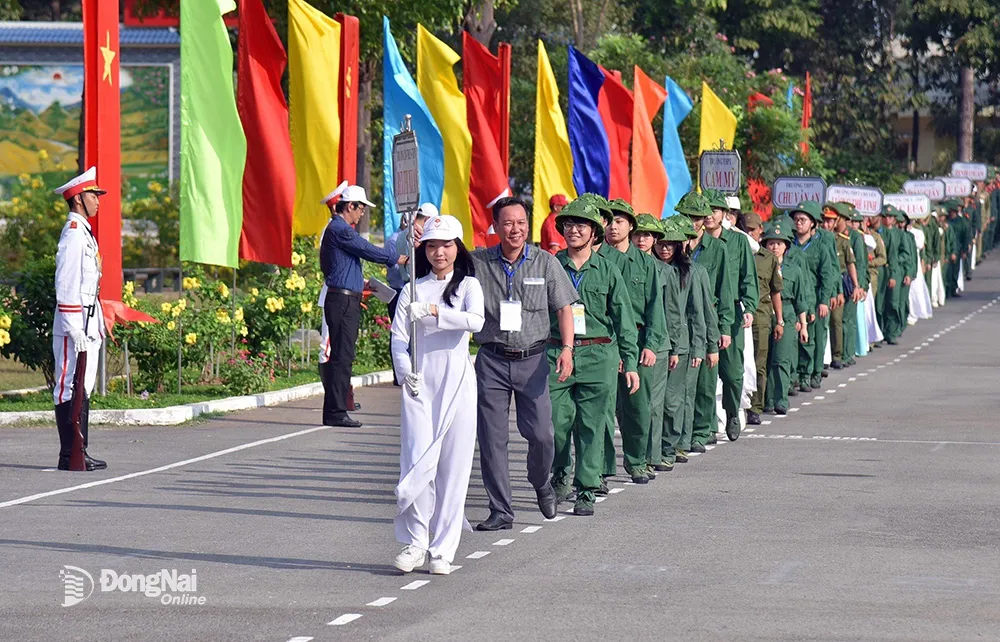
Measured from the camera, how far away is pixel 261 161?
1833cm

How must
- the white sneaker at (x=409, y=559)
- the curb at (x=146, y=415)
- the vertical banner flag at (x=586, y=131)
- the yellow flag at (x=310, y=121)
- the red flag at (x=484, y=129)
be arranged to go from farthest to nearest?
the vertical banner flag at (x=586, y=131) < the red flag at (x=484, y=129) < the yellow flag at (x=310, y=121) < the curb at (x=146, y=415) < the white sneaker at (x=409, y=559)

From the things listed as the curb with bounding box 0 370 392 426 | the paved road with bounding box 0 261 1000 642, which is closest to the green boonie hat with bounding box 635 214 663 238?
the paved road with bounding box 0 261 1000 642

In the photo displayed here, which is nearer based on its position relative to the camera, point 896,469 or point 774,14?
point 896,469

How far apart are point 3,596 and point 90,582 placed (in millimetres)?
515

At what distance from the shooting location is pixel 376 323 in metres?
23.1

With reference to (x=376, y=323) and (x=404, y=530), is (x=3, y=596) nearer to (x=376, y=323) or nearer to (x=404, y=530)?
(x=404, y=530)

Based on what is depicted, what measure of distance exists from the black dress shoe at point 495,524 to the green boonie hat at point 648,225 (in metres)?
3.21

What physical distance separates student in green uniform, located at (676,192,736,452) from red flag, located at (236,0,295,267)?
4.28 m

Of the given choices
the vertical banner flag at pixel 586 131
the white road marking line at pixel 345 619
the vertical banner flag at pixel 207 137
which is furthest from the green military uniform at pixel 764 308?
the white road marking line at pixel 345 619

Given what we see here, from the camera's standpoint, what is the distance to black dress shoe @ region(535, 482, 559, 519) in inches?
456

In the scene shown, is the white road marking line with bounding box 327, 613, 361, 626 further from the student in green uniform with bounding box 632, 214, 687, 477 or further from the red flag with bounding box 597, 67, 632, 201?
the red flag with bounding box 597, 67, 632, 201

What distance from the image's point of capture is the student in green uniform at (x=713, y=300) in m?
15.5

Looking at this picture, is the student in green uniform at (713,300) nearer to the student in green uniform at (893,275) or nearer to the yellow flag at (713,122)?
the yellow flag at (713,122)

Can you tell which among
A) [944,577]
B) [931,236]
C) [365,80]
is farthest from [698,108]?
[944,577]
